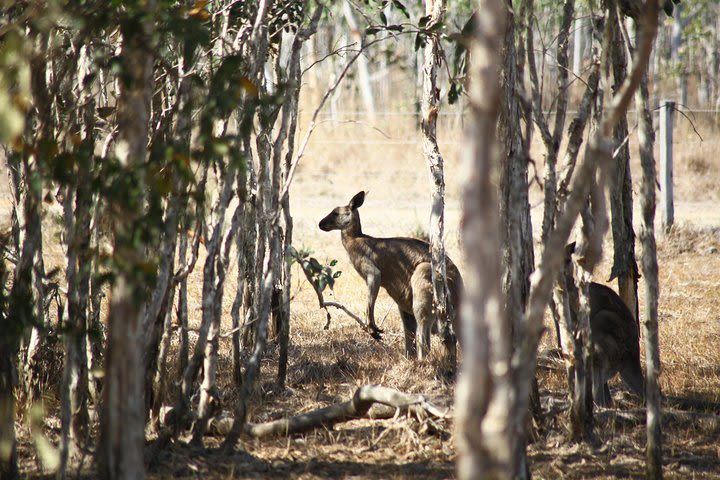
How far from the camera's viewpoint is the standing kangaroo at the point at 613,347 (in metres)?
5.23

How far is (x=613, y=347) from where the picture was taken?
5.27 metres

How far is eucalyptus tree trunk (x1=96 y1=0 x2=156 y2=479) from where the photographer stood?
94.0 inches

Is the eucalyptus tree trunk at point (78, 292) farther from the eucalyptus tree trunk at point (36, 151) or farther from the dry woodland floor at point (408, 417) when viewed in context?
the dry woodland floor at point (408, 417)

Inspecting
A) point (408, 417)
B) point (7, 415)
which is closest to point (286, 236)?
point (408, 417)

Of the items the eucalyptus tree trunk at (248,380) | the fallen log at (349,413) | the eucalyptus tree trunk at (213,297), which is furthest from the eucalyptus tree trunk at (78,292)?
the fallen log at (349,413)

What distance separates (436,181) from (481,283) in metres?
3.81

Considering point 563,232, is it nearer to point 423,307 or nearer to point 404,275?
point 423,307

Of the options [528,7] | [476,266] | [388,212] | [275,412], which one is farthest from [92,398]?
[388,212]

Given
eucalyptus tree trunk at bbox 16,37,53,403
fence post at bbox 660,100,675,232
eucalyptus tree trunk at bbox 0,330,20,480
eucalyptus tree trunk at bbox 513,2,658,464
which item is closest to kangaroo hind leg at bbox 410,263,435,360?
eucalyptus tree trunk at bbox 16,37,53,403

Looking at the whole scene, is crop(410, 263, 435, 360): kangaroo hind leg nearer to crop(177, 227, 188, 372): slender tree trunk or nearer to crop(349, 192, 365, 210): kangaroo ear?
crop(349, 192, 365, 210): kangaroo ear

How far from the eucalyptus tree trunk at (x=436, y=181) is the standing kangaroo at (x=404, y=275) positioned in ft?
3.12

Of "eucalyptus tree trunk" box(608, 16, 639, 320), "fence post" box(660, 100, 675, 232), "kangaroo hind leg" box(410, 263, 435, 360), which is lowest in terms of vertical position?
"kangaroo hind leg" box(410, 263, 435, 360)

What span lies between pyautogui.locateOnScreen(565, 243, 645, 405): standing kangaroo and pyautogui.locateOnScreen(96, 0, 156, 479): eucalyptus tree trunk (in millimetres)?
3418

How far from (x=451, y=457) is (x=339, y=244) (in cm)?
709
